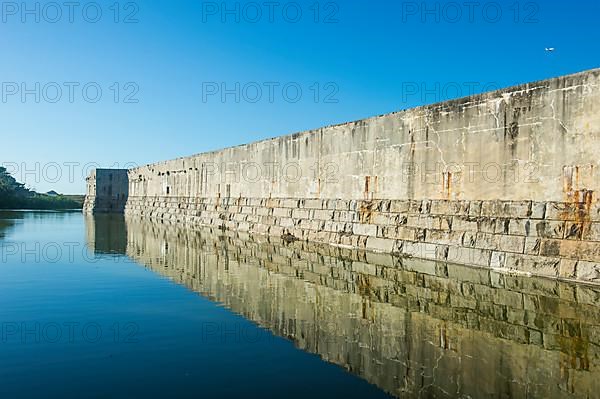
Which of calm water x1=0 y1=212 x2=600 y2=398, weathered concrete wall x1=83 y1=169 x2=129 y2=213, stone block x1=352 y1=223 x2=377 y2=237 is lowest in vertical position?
calm water x1=0 y1=212 x2=600 y2=398

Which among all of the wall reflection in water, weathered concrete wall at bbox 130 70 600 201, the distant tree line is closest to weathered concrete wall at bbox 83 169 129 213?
the distant tree line

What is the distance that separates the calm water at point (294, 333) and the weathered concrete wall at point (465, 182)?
84 centimetres

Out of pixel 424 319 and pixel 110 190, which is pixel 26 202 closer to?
pixel 110 190

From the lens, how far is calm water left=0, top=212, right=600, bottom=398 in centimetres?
376

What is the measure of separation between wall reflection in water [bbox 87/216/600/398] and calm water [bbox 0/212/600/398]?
0.02m

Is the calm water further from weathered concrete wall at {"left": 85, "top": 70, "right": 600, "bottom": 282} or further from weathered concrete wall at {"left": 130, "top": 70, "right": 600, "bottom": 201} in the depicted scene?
weathered concrete wall at {"left": 130, "top": 70, "right": 600, "bottom": 201}

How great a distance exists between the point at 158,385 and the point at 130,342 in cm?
122

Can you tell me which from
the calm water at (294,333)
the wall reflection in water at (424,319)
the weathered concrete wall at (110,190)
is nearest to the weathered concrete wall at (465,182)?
the wall reflection in water at (424,319)

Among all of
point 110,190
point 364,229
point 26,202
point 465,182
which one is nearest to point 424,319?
point 465,182

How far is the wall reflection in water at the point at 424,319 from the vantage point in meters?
3.94

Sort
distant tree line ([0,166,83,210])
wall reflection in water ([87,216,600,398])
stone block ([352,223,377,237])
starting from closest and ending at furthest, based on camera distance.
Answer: wall reflection in water ([87,216,600,398]) → stone block ([352,223,377,237]) → distant tree line ([0,166,83,210])

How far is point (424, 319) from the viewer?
18.7ft

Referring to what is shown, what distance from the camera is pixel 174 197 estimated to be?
1168 inches

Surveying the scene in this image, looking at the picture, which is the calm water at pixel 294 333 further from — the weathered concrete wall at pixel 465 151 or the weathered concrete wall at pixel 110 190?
the weathered concrete wall at pixel 110 190
